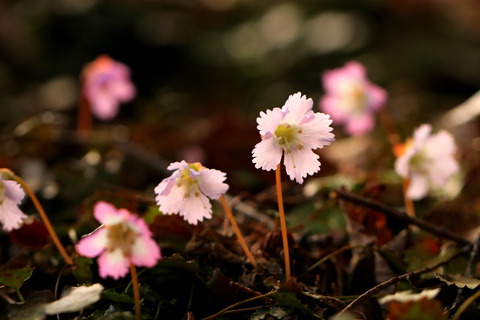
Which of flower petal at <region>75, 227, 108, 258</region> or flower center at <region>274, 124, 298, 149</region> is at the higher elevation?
flower center at <region>274, 124, 298, 149</region>

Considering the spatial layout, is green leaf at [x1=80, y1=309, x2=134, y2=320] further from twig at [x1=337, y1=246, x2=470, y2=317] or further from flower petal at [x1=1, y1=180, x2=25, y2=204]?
twig at [x1=337, y1=246, x2=470, y2=317]

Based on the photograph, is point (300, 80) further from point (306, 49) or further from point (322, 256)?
point (322, 256)

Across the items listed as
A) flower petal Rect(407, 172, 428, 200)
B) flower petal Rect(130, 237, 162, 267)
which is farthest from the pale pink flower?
flower petal Rect(130, 237, 162, 267)

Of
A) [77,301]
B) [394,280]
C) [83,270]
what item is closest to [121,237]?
[77,301]

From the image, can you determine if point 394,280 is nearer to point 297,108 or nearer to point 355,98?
point 297,108

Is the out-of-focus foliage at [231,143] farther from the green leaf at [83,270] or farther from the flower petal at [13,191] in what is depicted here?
the flower petal at [13,191]

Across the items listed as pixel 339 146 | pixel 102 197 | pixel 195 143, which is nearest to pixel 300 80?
pixel 339 146
